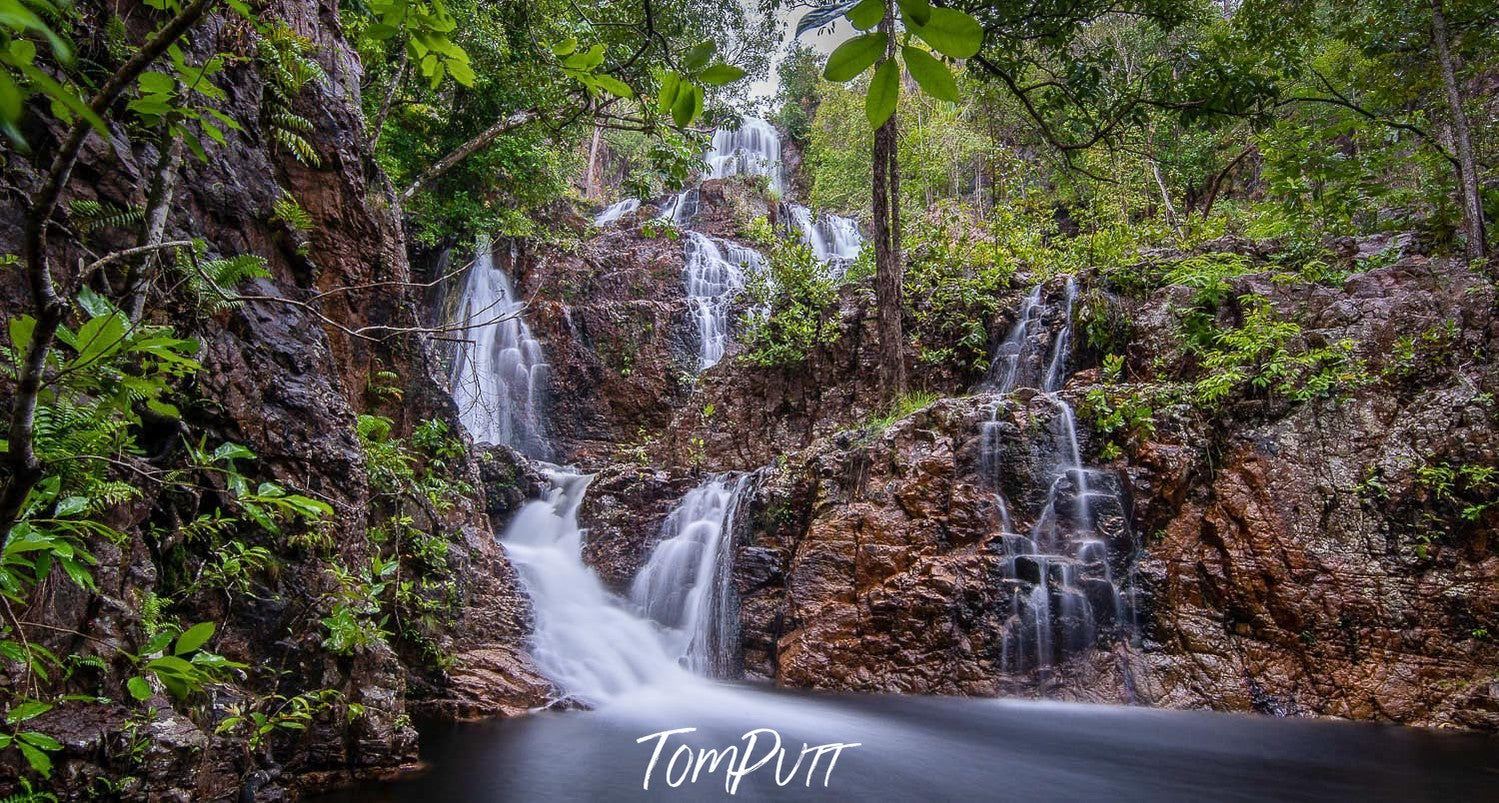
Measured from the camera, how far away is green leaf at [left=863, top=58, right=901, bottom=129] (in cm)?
94

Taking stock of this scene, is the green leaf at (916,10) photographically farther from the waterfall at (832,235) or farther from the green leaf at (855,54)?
the waterfall at (832,235)

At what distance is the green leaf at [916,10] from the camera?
86 centimetres

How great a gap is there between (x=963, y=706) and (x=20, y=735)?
673cm

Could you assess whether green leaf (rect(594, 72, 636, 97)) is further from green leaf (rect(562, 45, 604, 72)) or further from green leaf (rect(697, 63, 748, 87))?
green leaf (rect(697, 63, 748, 87))

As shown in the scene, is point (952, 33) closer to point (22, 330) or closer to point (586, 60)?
point (586, 60)

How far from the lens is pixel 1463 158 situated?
25.6 ft

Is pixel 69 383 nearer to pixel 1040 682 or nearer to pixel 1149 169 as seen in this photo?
pixel 1040 682

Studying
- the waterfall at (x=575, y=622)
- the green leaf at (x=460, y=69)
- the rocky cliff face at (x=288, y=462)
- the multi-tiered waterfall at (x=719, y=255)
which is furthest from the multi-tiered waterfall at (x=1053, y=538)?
the green leaf at (x=460, y=69)

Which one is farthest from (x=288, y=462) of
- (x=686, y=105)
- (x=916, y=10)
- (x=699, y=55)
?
(x=916, y=10)

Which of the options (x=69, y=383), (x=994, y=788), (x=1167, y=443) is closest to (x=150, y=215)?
(x=69, y=383)

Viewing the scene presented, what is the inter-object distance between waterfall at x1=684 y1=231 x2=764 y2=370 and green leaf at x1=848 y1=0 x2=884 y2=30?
1499cm

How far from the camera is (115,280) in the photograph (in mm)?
3506

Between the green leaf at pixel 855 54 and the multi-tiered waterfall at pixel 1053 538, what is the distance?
7.16 metres

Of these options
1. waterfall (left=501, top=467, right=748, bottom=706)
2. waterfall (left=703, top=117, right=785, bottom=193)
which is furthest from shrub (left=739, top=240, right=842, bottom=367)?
waterfall (left=703, top=117, right=785, bottom=193)
